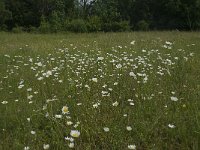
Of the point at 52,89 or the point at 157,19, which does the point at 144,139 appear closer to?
the point at 52,89

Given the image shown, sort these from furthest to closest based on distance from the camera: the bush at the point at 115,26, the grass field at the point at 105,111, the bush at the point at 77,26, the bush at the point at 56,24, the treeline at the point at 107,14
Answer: the treeline at the point at 107,14, the bush at the point at 115,26, the bush at the point at 56,24, the bush at the point at 77,26, the grass field at the point at 105,111

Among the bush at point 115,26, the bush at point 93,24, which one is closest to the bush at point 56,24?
the bush at point 93,24

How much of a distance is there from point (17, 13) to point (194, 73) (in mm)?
33759

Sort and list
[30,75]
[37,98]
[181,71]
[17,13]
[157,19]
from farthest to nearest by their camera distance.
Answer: [17,13] < [157,19] < [30,75] < [181,71] < [37,98]

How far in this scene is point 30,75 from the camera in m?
6.11

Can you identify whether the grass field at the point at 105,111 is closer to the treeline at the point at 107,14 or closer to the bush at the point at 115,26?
the treeline at the point at 107,14

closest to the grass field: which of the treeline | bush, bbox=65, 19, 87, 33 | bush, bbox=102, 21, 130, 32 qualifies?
bush, bbox=65, 19, 87, 33

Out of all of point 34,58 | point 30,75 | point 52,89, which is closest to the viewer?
point 52,89

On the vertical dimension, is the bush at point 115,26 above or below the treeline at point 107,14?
below

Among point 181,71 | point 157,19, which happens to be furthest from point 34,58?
point 157,19

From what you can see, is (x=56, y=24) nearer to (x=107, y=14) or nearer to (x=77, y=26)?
(x=77, y=26)

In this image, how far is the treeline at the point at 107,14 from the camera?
2922 cm

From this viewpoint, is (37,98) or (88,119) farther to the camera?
(37,98)

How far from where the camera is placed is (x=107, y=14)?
97.7 feet
